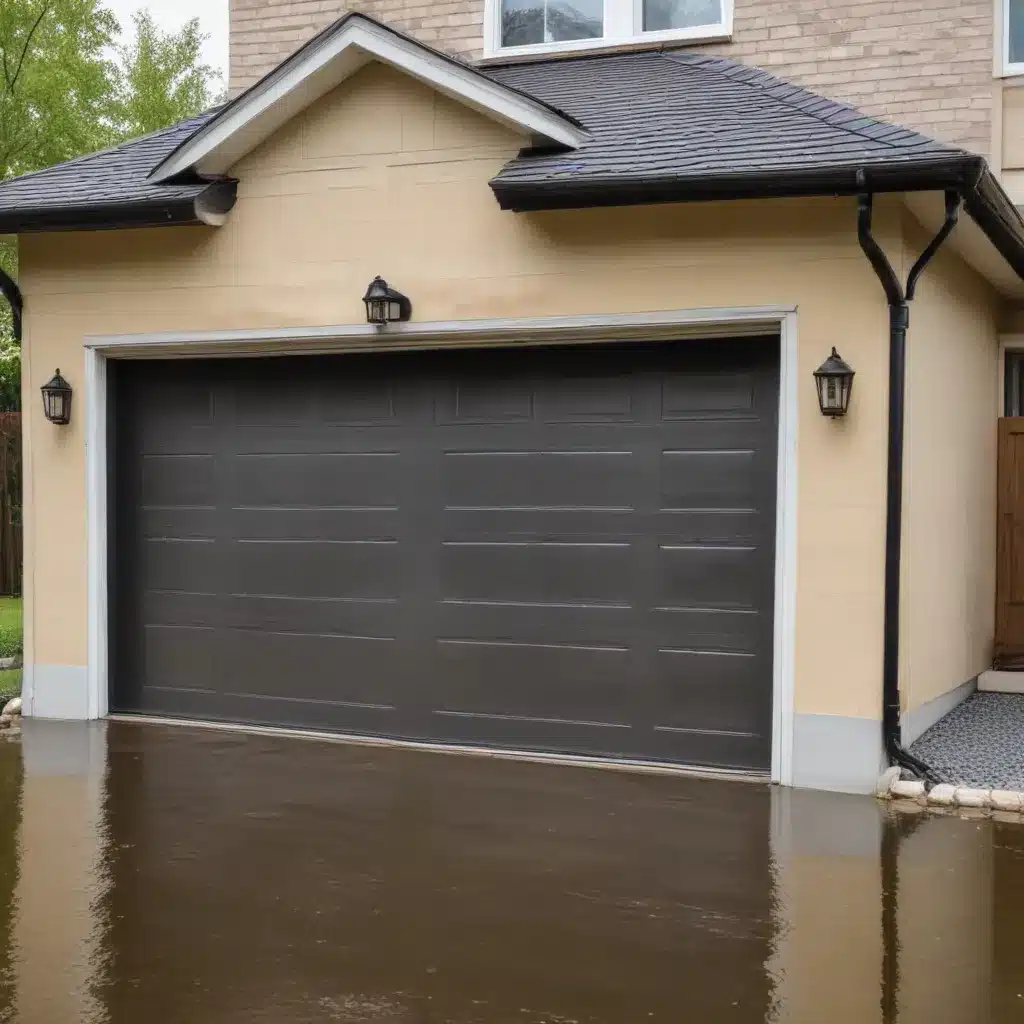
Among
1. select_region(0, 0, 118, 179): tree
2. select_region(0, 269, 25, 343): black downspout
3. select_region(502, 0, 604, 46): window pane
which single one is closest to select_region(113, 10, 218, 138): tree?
select_region(0, 0, 118, 179): tree

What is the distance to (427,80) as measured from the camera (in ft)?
26.0

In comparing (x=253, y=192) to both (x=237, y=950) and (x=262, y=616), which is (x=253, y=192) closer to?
(x=262, y=616)

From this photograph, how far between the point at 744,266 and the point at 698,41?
158 inches

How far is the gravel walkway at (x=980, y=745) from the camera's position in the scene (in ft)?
23.7

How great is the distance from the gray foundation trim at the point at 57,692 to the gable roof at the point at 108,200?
3001mm

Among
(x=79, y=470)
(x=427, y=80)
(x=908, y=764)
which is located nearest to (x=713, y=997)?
(x=908, y=764)

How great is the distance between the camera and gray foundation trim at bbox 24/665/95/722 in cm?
907

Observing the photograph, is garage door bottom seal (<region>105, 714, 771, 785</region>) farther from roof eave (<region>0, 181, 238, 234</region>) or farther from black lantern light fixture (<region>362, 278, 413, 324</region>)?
roof eave (<region>0, 181, 238, 234</region>)

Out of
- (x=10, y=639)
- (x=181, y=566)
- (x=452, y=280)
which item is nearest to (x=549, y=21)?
(x=452, y=280)

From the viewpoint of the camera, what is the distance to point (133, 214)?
838 cm

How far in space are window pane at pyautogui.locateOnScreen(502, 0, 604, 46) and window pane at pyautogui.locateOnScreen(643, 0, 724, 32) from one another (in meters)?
0.40

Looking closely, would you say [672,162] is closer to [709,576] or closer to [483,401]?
[483,401]

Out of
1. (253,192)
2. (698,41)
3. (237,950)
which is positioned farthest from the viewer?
(698,41)

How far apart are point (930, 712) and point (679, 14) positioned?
6034mm
